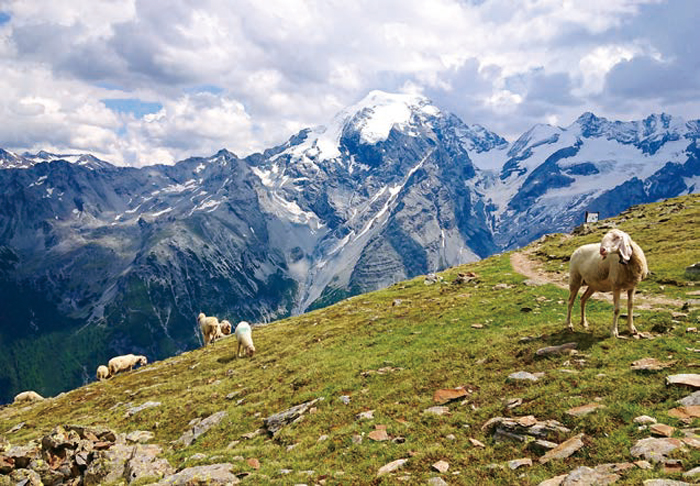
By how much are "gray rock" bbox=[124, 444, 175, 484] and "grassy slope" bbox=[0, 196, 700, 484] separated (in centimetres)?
79

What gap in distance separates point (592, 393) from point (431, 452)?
6.28m

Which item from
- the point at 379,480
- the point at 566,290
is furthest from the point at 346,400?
the point at 566,290

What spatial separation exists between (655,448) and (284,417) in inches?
594

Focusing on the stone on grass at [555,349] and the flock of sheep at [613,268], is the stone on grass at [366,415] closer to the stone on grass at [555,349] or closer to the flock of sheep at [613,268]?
the stone on grass at [555,349]

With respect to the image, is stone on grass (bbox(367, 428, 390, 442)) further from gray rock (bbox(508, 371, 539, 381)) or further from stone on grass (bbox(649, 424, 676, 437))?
stone on grass (bbox(649, 424, 676, 437))

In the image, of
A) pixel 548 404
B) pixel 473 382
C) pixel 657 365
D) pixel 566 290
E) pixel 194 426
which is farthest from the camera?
pixel 566 290

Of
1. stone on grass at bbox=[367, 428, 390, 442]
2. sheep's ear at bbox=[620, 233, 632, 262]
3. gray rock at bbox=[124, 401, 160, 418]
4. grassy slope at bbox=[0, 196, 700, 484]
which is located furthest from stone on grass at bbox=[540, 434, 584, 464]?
gray rock at bbox=[124, 401, 160, 418]

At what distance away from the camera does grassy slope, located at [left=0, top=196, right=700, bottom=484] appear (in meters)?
13.7

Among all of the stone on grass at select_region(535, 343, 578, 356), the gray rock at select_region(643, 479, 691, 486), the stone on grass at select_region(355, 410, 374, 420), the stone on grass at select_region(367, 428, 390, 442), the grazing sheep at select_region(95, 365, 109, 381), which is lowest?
the grazing sheep at select_region(95, 365, 109, 381)

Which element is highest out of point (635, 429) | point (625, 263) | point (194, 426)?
point (625, 263)

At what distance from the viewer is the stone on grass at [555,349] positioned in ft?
64.6

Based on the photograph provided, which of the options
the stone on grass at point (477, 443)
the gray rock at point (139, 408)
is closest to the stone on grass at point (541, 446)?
the stone on grass at point (477, 443)

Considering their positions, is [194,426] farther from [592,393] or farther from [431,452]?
[592,393]

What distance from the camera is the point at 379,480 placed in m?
13.3
